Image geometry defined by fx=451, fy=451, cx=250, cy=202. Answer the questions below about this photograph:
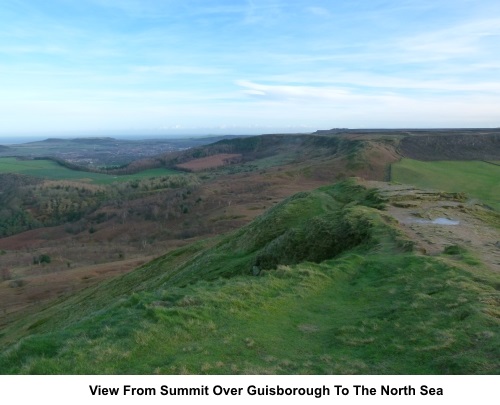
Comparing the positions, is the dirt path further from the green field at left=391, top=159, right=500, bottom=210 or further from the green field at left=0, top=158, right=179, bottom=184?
the green field at left=0, top=158, right=179, bottom=184

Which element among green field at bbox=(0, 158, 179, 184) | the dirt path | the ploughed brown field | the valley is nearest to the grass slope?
the valley

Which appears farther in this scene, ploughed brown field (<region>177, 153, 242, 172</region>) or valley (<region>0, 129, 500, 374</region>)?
ploughed brown field (<region>177, 153, 242, 172</region>)

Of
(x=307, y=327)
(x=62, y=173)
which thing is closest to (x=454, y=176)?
(x=307, y=327)

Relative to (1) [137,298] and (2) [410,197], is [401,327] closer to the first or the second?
(1) [137,298]

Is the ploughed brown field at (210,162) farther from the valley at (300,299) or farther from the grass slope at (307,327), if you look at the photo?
the grass slope at (307,327)

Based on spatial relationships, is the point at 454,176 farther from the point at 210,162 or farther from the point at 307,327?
the point at 210,162

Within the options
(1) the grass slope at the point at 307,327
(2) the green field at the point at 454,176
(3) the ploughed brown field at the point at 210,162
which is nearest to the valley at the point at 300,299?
(1) the grass slope at the point at 307,327
